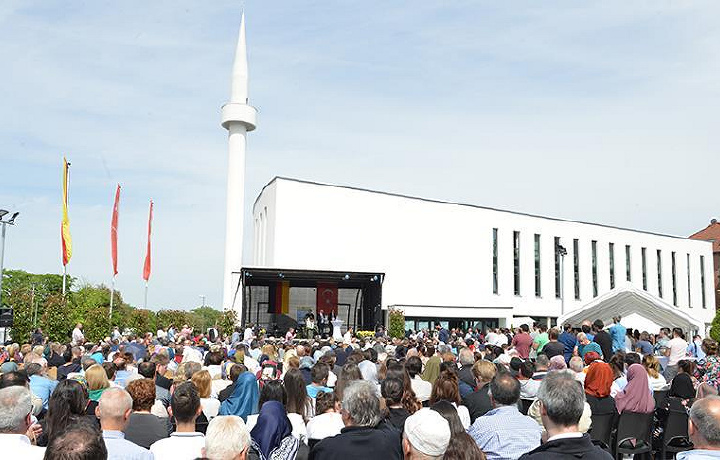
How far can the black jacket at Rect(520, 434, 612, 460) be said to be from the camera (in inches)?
120

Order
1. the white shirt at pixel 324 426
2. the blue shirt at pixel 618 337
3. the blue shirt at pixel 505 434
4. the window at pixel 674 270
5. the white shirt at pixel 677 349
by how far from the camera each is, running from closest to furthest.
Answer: the blue shirt at pixel 505 434, the white shirt at pixel 324 426, the white shirt at pixel 677 349, the blue shirt at pixel 618 337, the window at pixel 674 270

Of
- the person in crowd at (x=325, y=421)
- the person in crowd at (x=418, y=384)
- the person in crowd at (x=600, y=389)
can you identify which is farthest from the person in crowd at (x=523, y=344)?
the person in crowd at (x=325, y=421)

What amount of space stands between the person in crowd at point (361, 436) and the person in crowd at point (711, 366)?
5.83 m

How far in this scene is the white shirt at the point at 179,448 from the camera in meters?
4.10

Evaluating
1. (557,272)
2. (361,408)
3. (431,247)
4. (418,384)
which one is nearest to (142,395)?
(361,408)

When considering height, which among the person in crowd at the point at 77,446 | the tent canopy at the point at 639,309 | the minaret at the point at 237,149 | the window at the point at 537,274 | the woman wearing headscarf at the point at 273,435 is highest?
the minaret at the point at 237,149

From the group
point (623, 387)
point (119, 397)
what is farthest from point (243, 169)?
point (119, 397)

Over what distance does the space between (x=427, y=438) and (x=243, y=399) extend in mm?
3571

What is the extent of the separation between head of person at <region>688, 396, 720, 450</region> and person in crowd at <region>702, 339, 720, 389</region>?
5471mm

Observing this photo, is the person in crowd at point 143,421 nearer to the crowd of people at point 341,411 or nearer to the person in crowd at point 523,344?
the crowd of people at point 341,411

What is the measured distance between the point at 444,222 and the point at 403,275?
4811 millimetres

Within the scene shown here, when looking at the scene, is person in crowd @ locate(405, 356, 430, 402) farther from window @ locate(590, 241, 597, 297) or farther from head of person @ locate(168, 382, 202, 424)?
window @ locate(590, 241, 597, 297)

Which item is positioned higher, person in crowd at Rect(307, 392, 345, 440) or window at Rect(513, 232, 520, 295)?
window at Rect(513, 232, 520, 295)

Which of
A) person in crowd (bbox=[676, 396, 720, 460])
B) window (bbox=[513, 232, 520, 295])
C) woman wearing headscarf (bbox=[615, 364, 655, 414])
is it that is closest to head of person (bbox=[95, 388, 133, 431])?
person in crowd (bbox=[676, 396, 720, 460])
